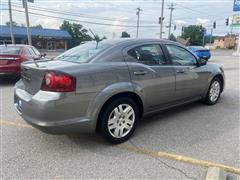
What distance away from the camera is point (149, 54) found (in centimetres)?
434

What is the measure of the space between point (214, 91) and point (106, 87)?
3357 mm

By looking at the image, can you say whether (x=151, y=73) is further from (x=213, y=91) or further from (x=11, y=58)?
(x=11, y=58)

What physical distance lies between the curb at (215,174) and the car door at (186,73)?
1.94m

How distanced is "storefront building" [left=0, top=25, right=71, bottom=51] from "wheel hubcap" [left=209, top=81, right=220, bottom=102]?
1722 inches

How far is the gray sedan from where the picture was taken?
3.29 metres

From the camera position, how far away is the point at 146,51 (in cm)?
432

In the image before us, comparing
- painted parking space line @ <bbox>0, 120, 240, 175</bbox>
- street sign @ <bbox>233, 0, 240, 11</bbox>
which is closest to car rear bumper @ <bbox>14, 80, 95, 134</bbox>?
painted parking space line @ <bbox>0, 120, 240, 175</bbox>

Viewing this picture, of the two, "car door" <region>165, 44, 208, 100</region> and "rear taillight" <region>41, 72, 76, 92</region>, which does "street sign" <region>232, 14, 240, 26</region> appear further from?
"rear taillight" <region>41, 72, 76, 92</region>

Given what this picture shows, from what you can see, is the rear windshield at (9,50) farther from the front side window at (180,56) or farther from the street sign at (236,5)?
the street sign at (236,5)

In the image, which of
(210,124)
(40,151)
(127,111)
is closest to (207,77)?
(210,124)

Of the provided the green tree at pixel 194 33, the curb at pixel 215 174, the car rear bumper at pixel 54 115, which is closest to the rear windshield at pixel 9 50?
the car rear bumper at pixel 54 115

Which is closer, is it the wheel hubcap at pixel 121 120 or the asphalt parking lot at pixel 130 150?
the asphalt parking lot at pixel 130 150

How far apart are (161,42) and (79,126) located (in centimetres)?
225

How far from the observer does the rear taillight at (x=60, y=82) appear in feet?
10.6
